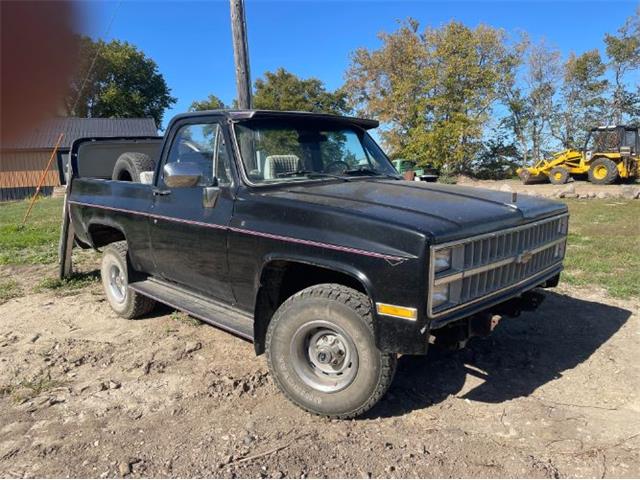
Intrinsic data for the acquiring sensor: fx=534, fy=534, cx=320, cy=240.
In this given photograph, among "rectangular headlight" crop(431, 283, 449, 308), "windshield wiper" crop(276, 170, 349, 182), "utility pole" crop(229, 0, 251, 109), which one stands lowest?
"rectangular headlight" crop(431, 283, 449, 308)

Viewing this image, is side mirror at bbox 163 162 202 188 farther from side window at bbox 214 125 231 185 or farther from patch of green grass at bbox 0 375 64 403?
patch of green grass at bbox 0 375 64 403

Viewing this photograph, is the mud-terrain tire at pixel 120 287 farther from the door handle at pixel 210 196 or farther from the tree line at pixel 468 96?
the tree line at pixel 468 96

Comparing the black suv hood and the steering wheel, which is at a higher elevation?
the steering wheel

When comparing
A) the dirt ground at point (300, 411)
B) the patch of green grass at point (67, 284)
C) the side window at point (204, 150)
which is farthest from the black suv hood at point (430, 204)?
the patch of green grass at point (67, 284)

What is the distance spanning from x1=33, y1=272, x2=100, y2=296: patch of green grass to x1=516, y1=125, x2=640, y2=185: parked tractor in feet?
69.5

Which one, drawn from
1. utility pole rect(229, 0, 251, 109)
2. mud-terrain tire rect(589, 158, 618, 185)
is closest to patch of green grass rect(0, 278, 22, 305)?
utility pole rect(229, 0, 251, 109)

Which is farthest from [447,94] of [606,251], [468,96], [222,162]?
[222,162]

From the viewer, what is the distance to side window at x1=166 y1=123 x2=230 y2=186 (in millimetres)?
4121

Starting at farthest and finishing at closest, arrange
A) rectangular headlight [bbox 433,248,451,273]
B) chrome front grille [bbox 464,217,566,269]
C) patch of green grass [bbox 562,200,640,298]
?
patch of green grass [bbox 562,200,640,298] → chrome front grille [bbox 464,217,566,269] → rectangular headlight [bbox 433,248,451,273]

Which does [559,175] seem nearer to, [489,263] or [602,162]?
[602,162]

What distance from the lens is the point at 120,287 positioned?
5695mm

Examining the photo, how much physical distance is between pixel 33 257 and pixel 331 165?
661cm

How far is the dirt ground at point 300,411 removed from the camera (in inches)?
117

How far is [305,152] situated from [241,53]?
4.71 meters
